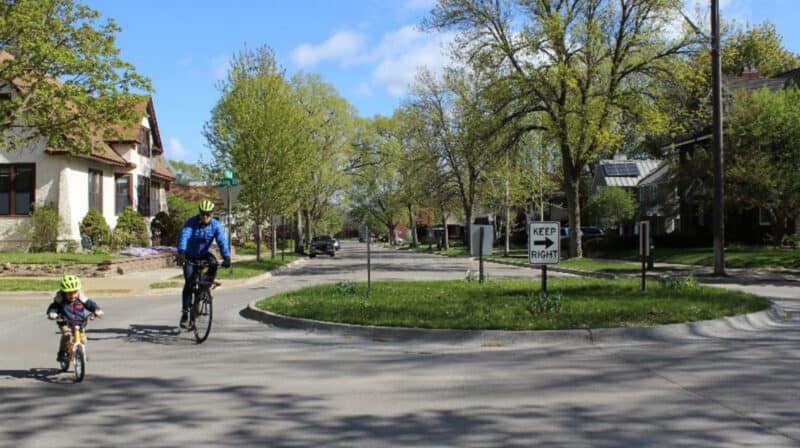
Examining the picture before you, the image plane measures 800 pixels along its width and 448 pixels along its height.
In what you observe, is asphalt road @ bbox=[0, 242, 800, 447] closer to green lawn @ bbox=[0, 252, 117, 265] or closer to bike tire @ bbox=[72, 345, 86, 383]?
bike tire @ bbox=[72, 345, 86, 383]

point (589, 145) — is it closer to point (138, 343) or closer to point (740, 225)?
point (740, 225)

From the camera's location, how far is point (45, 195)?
104 feet

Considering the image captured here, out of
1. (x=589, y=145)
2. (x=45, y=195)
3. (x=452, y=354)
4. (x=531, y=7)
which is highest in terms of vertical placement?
(x=531, y=7)

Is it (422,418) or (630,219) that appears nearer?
(422,418)

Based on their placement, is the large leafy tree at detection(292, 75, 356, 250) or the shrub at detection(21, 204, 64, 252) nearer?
the shrub at detection(21, 204, 64, 252)

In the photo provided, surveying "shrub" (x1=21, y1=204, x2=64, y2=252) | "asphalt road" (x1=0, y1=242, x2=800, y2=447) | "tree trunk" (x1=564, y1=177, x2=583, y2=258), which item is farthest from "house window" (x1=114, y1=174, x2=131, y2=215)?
"asphalt road" (x1=0, y1=242, x2=800, y2=447)

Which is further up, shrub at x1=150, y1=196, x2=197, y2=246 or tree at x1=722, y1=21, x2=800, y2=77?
tree at x1=722, y1=21, x2=800, y2=77

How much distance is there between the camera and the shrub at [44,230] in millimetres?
Result: 30188

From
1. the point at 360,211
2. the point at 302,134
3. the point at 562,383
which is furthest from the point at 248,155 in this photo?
the point at 360,211

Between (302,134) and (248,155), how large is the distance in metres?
4.34

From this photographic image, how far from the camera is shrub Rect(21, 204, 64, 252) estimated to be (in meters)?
→ 30.2

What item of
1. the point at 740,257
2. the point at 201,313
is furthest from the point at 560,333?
the point at 740,257

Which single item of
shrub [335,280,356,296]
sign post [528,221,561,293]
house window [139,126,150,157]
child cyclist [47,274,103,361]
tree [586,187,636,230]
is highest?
house window [139,126,150,157]

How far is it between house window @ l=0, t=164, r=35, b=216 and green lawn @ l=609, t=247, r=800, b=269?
28.1 m
